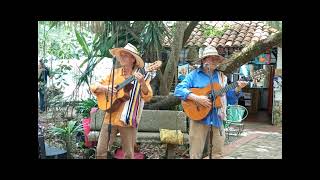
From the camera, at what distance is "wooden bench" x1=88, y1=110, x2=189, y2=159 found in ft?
14.4

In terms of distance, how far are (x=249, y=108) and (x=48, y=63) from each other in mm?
3535

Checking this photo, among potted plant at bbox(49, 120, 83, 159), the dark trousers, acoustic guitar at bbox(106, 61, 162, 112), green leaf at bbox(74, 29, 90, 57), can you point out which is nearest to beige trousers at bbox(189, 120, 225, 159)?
acoustic guitar at bbox(106, 61, 162, 112)

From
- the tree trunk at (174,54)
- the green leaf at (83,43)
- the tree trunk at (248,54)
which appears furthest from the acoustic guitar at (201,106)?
the green leaf at (83,43)

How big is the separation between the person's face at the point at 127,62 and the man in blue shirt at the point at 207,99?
1.60 feet

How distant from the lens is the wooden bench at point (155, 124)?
438cm

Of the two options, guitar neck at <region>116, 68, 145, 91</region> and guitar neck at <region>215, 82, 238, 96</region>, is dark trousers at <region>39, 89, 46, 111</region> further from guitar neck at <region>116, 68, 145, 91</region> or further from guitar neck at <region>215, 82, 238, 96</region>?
guitar neck at <region>215, 82, 238, 96</region>

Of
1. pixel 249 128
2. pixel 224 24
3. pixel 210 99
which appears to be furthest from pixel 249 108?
pixel 210 99

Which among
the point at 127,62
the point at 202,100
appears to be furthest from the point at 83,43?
the point at 202,100

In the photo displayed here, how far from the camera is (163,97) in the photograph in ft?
16.1

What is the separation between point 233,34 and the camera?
6430 mm

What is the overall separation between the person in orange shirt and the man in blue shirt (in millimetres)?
372

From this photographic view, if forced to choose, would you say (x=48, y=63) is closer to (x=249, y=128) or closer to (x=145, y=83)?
(x=145, y=83)

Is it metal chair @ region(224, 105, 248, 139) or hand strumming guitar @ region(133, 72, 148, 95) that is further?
metal chair @ region(224, 105, 248, 139)

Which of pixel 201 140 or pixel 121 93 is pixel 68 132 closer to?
pixel 121 93
